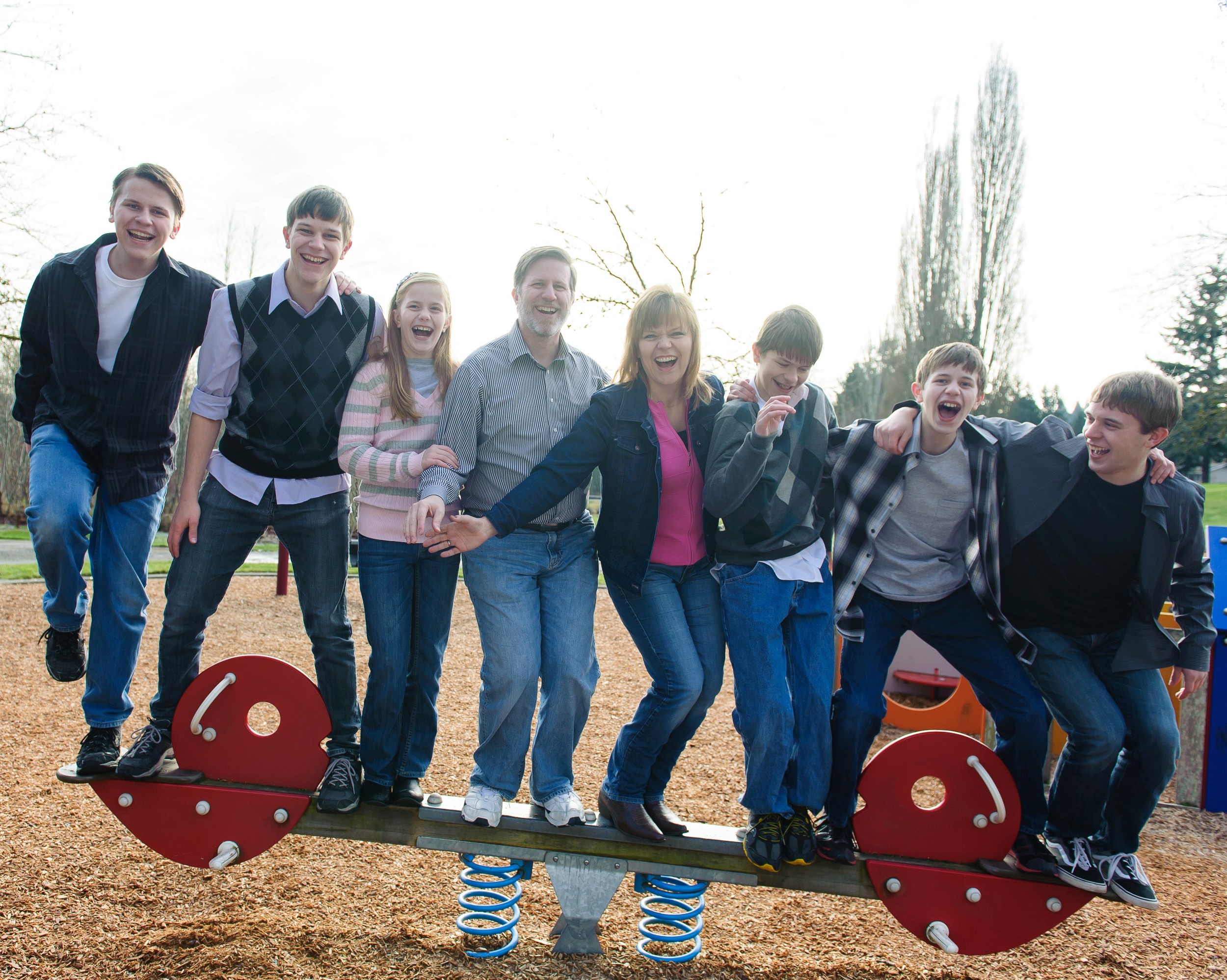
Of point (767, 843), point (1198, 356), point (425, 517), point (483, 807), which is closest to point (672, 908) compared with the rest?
point (767, 843)

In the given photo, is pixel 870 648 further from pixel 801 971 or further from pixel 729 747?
pixel 729 747

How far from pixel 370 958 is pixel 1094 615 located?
2.78 m

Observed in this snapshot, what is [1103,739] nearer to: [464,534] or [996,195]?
[464,534]

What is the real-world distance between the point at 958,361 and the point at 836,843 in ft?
5.43

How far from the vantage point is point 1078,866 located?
8.48 ft

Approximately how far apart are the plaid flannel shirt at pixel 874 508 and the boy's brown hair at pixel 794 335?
365 millimetres

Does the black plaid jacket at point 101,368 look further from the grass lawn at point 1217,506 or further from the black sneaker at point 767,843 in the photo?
the grass lawn at point 1217,506

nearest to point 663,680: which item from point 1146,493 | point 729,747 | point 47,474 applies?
point 1146,493

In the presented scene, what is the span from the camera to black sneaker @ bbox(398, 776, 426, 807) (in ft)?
9.21

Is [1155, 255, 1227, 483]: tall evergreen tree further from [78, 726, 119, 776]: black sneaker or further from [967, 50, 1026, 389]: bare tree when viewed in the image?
[78, 726, 119, 776]: black sneaker

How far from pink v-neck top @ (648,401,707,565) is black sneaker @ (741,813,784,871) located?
2.84ft

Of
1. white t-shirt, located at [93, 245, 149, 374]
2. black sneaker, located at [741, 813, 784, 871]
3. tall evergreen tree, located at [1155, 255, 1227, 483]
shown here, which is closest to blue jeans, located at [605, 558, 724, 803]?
black sneaker, located at [741, 813, 784, 871]

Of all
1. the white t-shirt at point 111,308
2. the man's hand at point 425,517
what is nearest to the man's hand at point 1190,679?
the man's hand at point 425,517

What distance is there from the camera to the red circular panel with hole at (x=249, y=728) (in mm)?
2857
